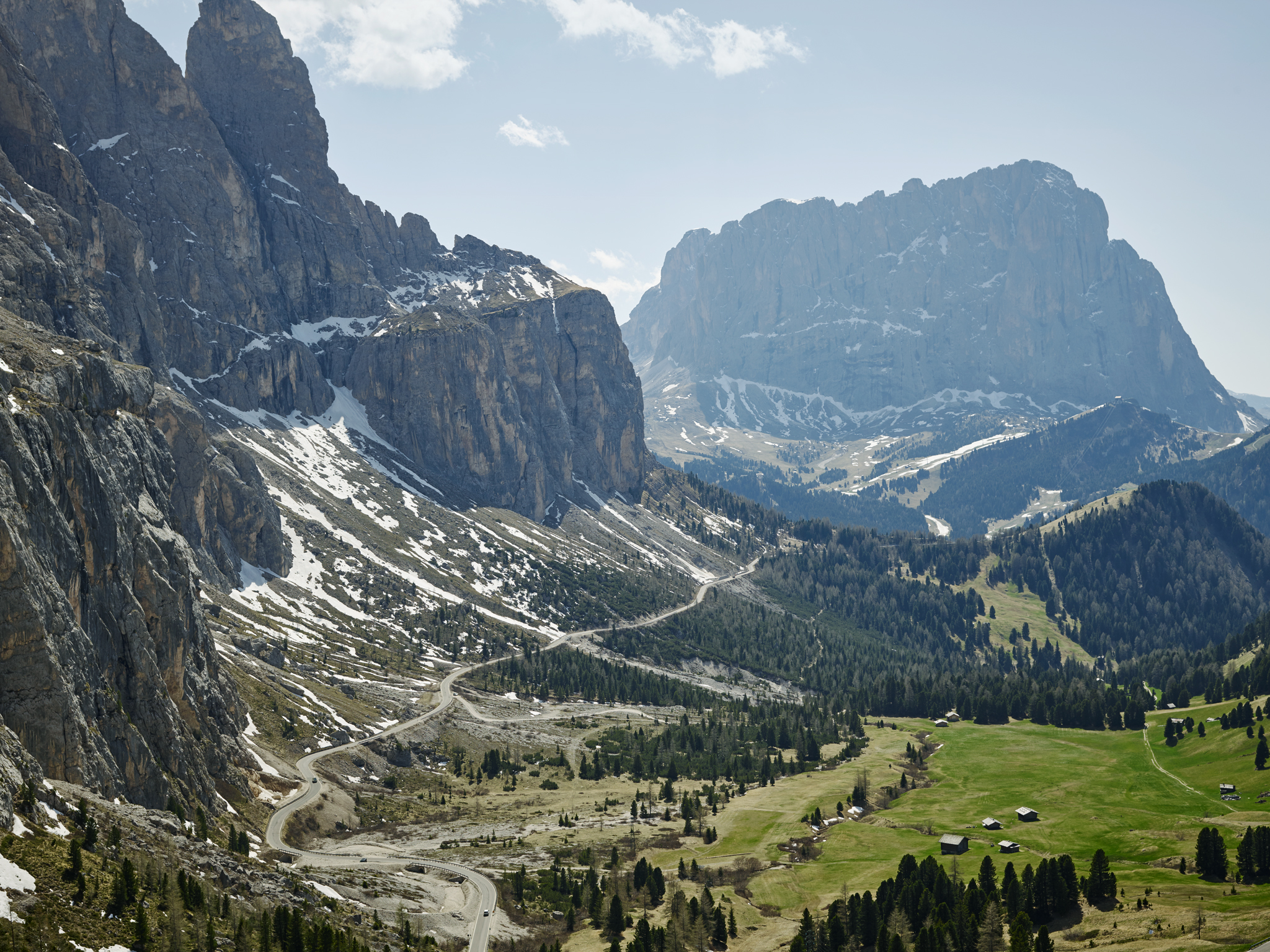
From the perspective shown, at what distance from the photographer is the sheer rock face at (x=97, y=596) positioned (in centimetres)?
9519

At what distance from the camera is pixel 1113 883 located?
109750mm

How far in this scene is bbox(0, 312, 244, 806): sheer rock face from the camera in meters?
95.2

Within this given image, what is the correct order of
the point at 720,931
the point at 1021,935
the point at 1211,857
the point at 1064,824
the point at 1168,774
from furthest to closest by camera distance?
the point at 1168,774 < the point at 1064,824 < the point at 720,931 < the point at 1211,857 < the point at 1021,935

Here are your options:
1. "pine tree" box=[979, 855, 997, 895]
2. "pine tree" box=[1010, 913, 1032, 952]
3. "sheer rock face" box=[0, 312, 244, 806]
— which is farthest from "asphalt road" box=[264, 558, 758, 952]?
"pine tree" box=[979, 855, 997, 895]

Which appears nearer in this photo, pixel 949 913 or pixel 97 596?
pixel 949 913

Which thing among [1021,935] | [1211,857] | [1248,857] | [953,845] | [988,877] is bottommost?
[953,845]

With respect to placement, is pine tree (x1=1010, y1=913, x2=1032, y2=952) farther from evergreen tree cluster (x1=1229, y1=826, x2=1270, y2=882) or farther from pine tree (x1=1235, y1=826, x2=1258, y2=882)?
evergreen tree cluster (x1=1229, y1=826, x2=1270, y2=882)

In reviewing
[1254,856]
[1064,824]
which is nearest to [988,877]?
[1254,856]

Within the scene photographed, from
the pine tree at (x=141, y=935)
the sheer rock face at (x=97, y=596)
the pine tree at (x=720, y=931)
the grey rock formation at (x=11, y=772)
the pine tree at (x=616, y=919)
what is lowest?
the pine tree at (x=720, y=931)

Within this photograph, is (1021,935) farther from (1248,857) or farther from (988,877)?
(1248,857)

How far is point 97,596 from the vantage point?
116 meters

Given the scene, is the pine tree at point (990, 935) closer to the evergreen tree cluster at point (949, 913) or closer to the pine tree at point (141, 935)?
the evergreen tree cluster at point (949, 913)

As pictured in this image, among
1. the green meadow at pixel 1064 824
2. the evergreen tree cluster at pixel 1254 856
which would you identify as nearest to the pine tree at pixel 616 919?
the green meadow at pixel 1064 824

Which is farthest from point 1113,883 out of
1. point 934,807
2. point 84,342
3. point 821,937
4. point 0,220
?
point 0,220
